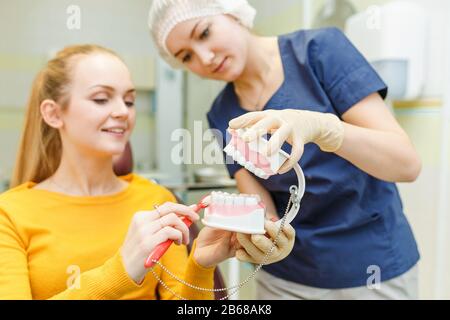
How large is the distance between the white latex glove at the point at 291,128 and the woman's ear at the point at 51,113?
0.47 metres

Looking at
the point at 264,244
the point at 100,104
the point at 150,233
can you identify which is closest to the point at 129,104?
the point at 100,104

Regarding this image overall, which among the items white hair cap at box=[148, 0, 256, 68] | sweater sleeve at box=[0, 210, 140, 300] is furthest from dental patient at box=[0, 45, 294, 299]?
white hair cap at box=[148, 0, 256, 68]

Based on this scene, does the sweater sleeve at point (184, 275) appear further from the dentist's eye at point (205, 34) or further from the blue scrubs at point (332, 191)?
the dentist's eye at point (205, 34)

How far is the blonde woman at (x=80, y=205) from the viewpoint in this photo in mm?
717

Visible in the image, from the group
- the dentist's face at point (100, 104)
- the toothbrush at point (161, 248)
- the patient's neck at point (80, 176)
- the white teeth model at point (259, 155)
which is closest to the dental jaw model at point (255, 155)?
the white teeth model at point (259, 155)

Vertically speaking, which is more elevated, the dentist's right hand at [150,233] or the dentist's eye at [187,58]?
the dentist's eye at [187,58]

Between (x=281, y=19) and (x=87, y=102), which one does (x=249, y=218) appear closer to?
(x=87, y=102)

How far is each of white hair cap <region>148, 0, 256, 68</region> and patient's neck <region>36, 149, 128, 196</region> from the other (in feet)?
0.95

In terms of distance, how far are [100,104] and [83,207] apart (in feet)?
0.75

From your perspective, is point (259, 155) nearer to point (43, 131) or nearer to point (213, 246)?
point (213, 246)

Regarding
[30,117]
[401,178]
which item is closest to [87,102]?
[30,117]
